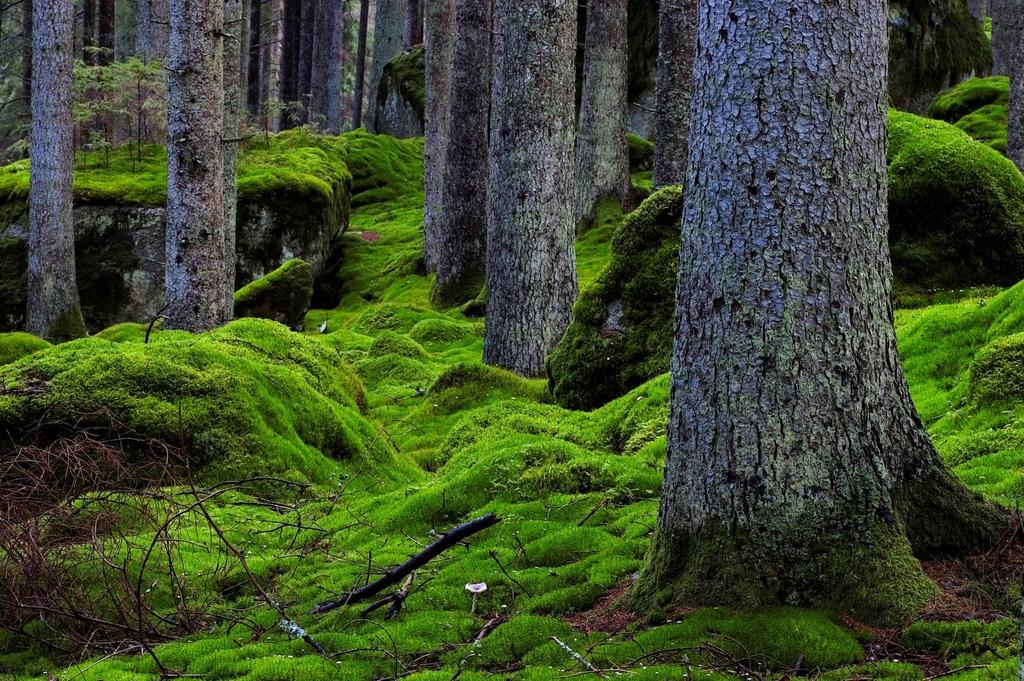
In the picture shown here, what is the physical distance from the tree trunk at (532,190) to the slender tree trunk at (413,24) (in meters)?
26.5

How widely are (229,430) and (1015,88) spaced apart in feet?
44.9

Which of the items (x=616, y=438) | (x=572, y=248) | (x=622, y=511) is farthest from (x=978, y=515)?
(x=572, y=248)

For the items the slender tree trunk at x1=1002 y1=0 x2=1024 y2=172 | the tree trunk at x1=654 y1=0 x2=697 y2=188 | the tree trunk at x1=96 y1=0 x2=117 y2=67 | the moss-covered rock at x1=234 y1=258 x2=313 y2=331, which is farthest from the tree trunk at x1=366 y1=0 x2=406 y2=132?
the slender tree trunk at x1=1002 y1=0 x2=1024 y2=172

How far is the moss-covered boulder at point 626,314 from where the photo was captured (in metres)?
9.27

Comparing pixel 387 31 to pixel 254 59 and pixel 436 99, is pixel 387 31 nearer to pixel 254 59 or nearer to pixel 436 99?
pixel 254 59

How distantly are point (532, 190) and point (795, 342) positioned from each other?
24.6ft

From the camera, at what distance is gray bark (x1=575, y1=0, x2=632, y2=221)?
1786 cm

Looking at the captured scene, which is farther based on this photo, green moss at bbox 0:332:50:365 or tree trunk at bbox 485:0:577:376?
green moss at bbox 0:332:50:365

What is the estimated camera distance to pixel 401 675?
392cm

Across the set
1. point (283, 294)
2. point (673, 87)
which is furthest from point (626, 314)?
point (283, 294)

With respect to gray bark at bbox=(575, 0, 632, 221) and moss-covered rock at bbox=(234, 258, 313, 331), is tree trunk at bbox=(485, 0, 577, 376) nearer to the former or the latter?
moss-covered rock at bbox=(234, 258, 313, 331)

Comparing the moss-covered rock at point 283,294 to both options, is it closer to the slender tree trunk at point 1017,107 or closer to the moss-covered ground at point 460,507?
the moss-covered ground at point 460,507

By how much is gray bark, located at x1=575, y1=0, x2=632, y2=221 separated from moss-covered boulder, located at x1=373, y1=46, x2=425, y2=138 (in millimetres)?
15199

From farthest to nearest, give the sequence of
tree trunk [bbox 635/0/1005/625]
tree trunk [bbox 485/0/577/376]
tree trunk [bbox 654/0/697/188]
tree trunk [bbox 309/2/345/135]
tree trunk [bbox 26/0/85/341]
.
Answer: tree trunk [bbox 309/2/345/135] → tree trunk [bbox 26/0/85/341] → tree trunk [bbox 654/0/697/188] → tree trunk [bbox 485/0/577/376] → tree trunk [bbox 635/0/1005/625]
